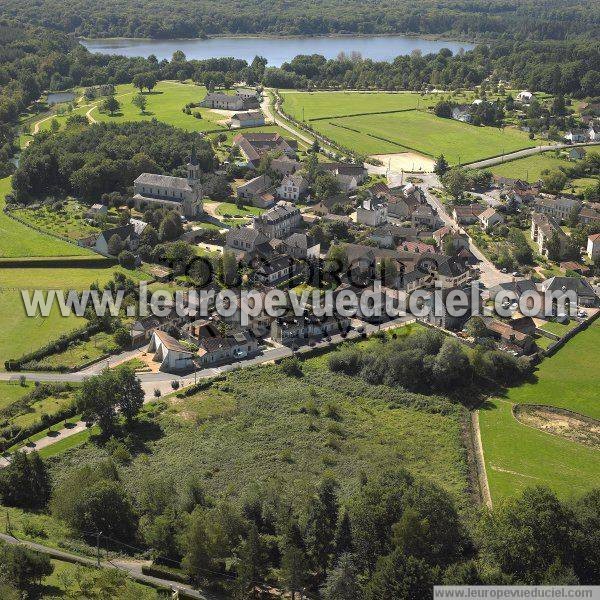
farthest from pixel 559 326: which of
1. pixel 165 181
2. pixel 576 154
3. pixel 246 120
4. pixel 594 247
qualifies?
pixel 246 120

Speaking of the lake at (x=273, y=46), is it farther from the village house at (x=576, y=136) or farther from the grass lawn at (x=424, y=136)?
the village house at (x=576, y=136)

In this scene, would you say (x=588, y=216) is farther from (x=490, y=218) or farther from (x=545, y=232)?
(x=490, y=218)

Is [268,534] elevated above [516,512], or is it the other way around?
[516,512]

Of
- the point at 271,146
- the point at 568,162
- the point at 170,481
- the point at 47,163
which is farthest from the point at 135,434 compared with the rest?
the point at 568,162

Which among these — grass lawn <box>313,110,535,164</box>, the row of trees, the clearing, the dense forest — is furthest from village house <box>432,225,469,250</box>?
the dense forest

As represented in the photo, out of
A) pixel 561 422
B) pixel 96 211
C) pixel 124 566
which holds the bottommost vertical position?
pixel 561 422

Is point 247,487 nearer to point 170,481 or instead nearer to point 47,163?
point 170,481

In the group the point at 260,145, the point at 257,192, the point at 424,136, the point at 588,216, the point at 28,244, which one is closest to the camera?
the point at 28,244
